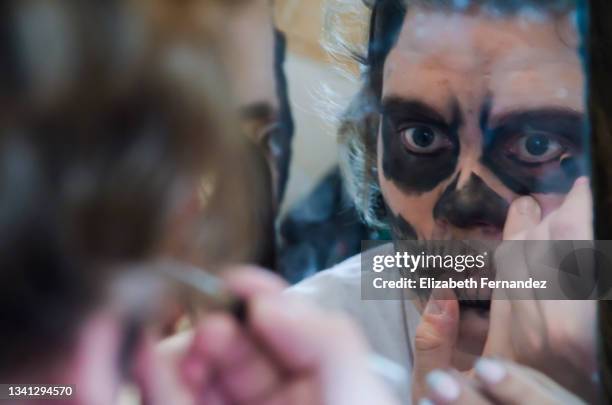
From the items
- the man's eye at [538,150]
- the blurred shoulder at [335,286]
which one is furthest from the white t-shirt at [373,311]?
the man's eye at [538,150]

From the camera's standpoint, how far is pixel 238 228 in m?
0.35

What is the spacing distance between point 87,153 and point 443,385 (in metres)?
0.28

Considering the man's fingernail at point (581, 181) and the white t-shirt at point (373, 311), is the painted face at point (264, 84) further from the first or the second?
the man's fingernail at point (581, 181)

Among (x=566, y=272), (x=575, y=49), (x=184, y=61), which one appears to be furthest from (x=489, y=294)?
(x=184, y=61)

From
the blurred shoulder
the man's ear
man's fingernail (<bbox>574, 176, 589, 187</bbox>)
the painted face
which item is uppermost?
the painted face

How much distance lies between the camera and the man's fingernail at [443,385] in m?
0.42

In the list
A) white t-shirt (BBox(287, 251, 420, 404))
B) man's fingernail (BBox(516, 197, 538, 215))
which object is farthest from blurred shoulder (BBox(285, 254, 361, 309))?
man's fingernail (BBox(516, 197, 538, 215))

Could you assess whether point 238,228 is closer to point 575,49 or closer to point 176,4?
point 176,4

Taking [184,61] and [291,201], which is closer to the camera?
[184,61]

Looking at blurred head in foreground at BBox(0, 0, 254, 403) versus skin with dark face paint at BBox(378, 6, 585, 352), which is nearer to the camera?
blurred head in foreground at BBox(0, 0, 254, 403)

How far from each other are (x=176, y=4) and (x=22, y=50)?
6 centimetres

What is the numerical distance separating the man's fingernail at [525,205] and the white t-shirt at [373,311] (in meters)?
0.09

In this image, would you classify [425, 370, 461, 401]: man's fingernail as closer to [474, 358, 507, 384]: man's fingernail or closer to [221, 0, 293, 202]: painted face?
[474, 358, 507, 384]: man's fingernail

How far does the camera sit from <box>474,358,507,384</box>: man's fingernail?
1.36 feet
